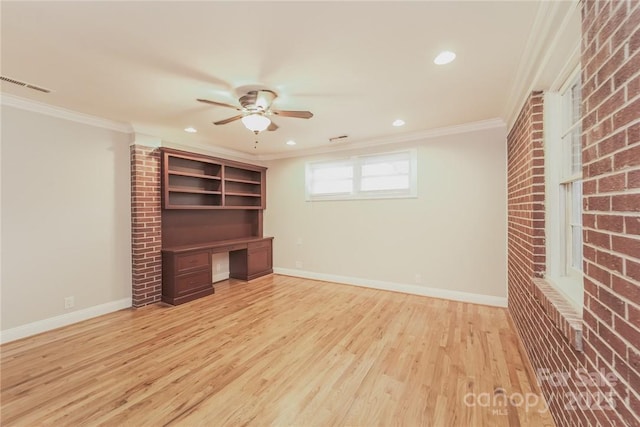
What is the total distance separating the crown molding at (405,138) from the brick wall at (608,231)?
8.07 ft

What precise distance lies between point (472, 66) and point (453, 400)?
2507 mm

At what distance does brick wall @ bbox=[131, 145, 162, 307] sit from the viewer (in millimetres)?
3568

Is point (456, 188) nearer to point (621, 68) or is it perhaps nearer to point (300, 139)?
point (300, 139)

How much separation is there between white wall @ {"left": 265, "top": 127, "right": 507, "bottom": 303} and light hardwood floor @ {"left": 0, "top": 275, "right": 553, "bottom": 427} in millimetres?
623

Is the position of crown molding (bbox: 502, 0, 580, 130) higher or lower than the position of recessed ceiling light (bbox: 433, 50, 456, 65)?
lower

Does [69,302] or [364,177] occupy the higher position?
[364,177]

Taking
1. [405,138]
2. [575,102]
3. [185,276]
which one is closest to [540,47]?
[575,102]

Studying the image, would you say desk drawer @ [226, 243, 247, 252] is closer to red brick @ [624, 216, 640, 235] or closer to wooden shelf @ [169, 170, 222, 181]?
wooden shelf @ [169, 170, 222, 181]

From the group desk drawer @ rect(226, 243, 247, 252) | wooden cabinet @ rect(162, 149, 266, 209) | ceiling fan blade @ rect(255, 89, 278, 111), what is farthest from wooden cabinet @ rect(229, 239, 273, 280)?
ceiling fan blade @ rect(255, 89, 278, 111)

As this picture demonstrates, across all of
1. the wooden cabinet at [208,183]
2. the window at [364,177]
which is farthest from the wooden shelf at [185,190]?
the window at [364,177]

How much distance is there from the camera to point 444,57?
→ 197 cm

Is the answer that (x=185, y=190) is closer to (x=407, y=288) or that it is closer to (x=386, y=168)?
(x=386, y=168)

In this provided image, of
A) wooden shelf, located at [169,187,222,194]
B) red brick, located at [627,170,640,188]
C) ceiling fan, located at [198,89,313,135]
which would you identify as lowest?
red brick, located at [627,170,640,188]

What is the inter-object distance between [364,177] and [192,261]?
3.04 meters
